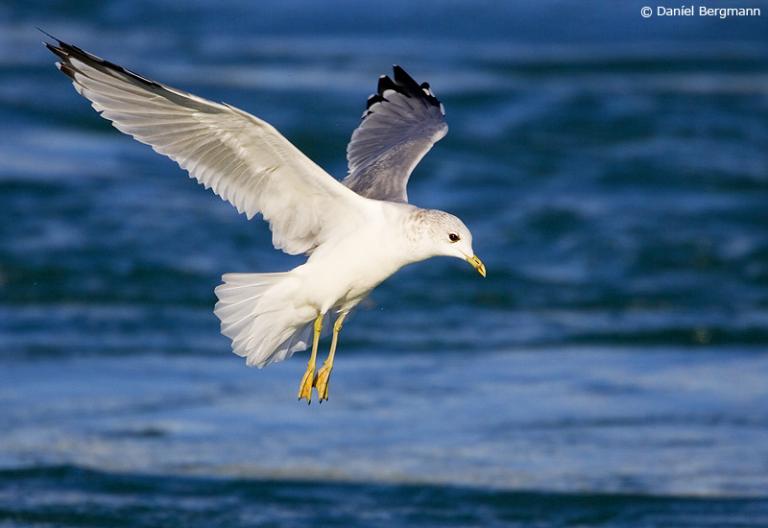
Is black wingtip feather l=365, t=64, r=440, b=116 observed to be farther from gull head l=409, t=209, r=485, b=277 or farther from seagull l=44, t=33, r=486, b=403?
gull head l=409, t=209, r=485, b=277

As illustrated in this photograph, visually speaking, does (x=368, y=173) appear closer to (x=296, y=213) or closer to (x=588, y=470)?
(x=296, y=213)

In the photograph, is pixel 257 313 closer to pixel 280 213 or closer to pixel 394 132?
pixel 280 213

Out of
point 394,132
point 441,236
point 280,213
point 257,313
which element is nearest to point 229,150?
point 280,213

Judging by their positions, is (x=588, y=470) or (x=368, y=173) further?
(x=588, y=470)

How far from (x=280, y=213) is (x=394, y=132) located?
142 centimetres

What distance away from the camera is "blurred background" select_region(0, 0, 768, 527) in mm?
10062

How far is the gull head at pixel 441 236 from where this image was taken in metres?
6.86

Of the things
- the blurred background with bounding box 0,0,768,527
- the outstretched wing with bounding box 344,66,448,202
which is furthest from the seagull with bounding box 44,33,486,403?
the blurred background with bounding box 0,0,768,527

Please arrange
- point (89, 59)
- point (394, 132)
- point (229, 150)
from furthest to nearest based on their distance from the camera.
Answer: point (394, 132)
point (229, 150)
point (89, 59)

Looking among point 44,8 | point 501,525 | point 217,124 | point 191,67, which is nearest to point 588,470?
point 501,525

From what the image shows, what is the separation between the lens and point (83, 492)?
9.95 metres

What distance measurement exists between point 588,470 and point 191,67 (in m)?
12.7

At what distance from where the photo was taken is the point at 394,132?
28.3 feet

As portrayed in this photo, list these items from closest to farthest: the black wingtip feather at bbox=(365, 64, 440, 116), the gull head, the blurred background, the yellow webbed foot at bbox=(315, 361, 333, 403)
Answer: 1. the gull head
2. the yellow webbed foot at bbox=(315, 361, 333, 403)
3. the black wingtip feather at bbox=(365, 64, 440, 116)
4. the blurred background
